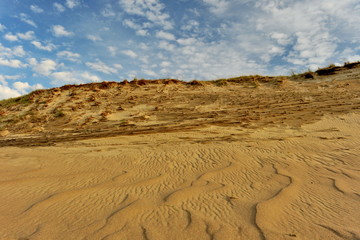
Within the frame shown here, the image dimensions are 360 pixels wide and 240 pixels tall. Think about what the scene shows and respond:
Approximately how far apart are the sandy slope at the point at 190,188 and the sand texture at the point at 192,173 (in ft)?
0.07

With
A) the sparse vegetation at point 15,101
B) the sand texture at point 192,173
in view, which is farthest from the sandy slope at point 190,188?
the sparse vegetation at point 15,101

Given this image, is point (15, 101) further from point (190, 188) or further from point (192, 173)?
point (190, 188)

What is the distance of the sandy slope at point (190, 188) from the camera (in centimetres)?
286

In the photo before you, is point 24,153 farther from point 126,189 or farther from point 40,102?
point 40,102

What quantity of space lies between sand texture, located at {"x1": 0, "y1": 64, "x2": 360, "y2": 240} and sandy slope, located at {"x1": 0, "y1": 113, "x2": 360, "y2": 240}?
0.07 ft

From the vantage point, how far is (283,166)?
487cm

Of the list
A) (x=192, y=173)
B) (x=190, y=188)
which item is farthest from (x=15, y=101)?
(x=190, y=188)

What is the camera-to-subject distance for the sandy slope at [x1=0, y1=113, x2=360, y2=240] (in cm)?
286

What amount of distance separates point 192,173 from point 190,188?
2.46ft

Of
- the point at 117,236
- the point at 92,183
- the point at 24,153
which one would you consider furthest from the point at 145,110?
the point at 117,236

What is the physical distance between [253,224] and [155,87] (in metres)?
13.4

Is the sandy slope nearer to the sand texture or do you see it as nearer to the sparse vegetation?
the sand texture

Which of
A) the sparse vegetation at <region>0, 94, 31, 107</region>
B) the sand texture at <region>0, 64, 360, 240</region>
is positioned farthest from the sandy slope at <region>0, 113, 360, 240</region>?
the sparse vegetation at <region>0, 94, 31, 107</region>

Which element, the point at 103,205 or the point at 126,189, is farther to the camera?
the point at 126,189
